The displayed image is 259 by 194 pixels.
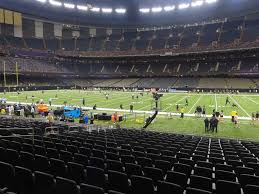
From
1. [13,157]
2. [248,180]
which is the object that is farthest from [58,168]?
[248,180]

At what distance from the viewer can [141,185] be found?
535 centimetres

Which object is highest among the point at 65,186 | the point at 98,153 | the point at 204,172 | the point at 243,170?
the point at 65,186

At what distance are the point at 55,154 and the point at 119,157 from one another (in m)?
1.86

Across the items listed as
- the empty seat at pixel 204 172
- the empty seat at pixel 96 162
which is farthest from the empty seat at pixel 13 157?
the empty seat at pixel 204 172

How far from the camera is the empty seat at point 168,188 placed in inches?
195

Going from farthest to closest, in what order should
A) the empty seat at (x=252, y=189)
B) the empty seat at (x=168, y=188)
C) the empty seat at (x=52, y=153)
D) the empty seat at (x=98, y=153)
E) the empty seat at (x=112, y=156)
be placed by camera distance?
the empty seat at (x=98, y=153)
the empty seat at (x=112, y=156)
the empty seat at (x=52, y=153)
the empty seat at (x=252, y=189)
the empty seat at (x=168, y=188)

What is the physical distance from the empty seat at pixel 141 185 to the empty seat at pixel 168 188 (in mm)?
160

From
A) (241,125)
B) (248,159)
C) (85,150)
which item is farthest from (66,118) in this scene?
(248,159)

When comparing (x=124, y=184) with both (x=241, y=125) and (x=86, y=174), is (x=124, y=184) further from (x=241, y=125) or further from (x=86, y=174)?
(x=241, y=125)

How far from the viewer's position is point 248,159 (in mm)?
9234

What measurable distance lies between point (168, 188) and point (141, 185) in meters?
0.57

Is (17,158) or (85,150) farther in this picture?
(85,150)

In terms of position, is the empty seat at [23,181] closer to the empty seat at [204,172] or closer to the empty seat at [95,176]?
the empty seat at [95,176]

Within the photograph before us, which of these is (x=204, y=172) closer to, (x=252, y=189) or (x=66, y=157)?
(x=252, y=189)
